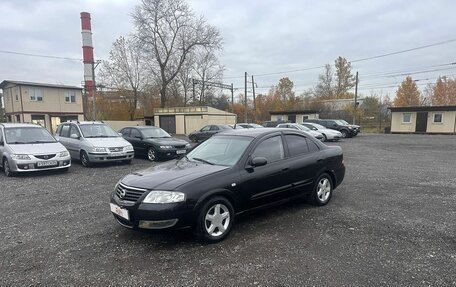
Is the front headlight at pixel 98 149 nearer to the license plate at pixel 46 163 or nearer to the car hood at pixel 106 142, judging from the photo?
the car hood at pixel 106 142

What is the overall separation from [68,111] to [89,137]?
27.4 m

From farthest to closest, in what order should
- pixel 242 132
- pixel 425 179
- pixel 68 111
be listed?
pixel 68 111 → pixel 425 179 → pixel 242 132

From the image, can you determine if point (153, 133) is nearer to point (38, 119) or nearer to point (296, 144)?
point (296, 144)

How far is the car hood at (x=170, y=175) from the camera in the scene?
3703 millimetres

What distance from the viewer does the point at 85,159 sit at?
400 inches

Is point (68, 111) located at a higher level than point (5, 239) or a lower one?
higher

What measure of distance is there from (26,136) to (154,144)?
14.0 feet

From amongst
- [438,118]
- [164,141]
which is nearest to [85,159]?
[164,141]

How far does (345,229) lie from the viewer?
4316 mm

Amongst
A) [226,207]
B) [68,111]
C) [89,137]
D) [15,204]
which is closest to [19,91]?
[68,111]

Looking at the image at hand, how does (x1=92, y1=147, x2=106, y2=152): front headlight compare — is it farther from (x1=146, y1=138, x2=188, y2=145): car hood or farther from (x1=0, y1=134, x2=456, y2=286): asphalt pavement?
(x1=0, y1=134, x2=456, y2=286): asphalt pavement

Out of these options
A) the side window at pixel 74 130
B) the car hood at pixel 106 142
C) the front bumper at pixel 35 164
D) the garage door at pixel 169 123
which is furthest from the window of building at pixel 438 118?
the front bumper at pixel 35 164

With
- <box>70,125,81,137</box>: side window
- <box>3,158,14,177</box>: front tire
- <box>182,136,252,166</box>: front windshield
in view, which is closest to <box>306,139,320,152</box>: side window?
<box>182,136,252,166</box>: front windshield

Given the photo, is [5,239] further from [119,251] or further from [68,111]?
[68,111]
